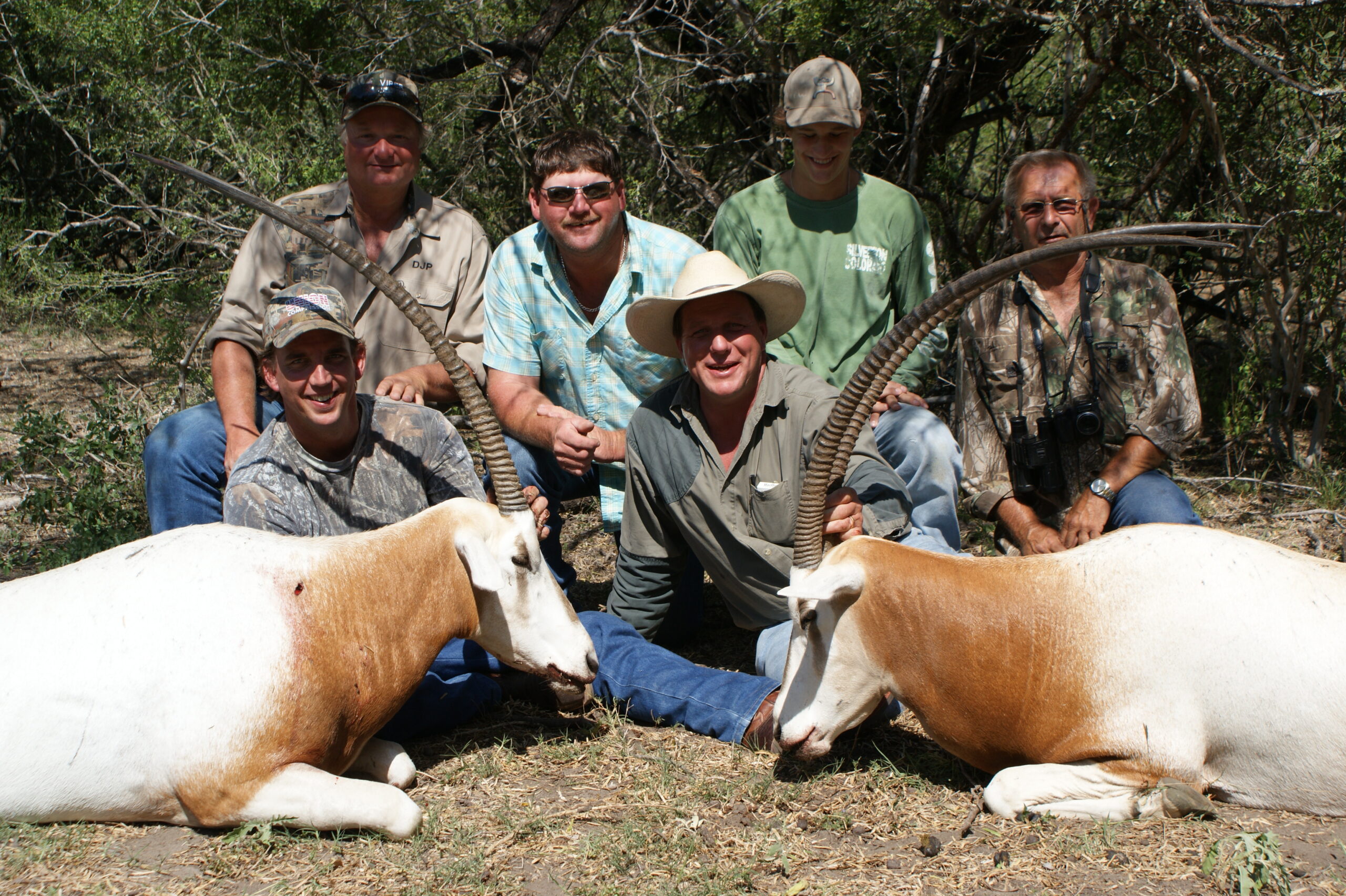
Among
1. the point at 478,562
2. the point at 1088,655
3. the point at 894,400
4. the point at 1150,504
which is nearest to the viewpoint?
the point at 1088,655

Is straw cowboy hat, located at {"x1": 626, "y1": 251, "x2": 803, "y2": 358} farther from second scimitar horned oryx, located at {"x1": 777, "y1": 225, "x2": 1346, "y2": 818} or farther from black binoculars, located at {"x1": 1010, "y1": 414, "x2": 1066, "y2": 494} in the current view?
black binoculars, located at {"x1": 1010, "y1": 414, "x2": 1066, "y2": 494}

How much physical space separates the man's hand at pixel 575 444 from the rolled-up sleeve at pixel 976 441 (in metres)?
1.79

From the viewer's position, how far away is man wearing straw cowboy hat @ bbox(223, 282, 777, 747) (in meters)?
4.35

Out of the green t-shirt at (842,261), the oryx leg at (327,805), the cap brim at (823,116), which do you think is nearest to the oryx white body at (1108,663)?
the oryx leg at (327,805)

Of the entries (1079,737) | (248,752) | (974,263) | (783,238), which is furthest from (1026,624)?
(974,263)

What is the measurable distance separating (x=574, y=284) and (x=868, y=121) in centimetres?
369

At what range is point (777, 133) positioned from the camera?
330 inches

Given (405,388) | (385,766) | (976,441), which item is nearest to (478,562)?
(385,766)

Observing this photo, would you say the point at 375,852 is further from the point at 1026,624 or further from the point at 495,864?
the point at 1026,624

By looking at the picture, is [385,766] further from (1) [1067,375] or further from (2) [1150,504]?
(1) [1067,375]

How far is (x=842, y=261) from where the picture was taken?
19.7 ft

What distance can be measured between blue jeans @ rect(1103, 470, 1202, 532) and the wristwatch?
5cm

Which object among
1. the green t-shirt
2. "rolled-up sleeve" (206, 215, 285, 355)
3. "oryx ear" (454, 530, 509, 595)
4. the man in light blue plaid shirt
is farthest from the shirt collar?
"oryx ear" (454, 530, 509, 595)

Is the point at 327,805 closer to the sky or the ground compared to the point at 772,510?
closer to the ground
